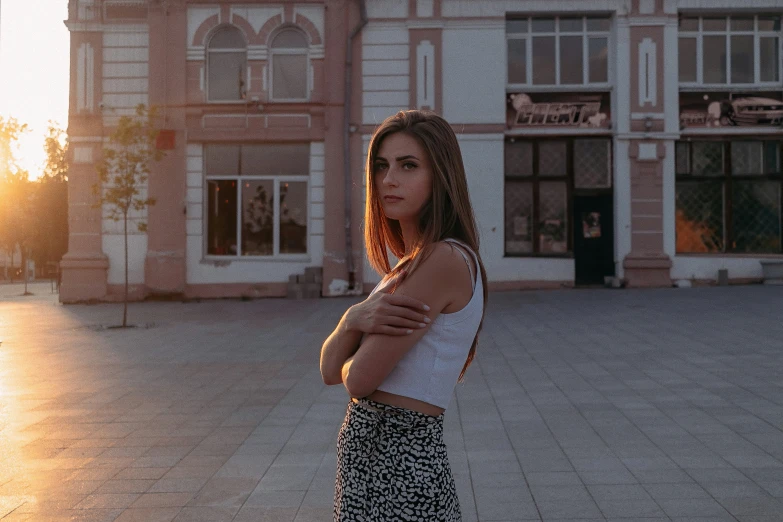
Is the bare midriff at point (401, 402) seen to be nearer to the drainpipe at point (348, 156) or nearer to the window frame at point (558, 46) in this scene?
the drainpipe at point (348, 156)

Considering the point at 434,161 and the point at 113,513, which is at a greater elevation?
the point at 434,161

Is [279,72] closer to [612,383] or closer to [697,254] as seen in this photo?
[697,254]

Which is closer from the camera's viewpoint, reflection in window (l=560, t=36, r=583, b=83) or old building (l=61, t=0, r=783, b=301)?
old building (l=61, t=0, r=783, b=301)

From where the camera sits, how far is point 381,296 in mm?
1797

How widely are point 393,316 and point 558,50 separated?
20.1 meters

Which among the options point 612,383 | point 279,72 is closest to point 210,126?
point 279,72

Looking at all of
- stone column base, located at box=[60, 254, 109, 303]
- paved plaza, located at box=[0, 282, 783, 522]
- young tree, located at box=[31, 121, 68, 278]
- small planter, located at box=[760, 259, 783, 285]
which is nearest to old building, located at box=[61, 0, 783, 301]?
stone column base, located at box=[60, 254, 109, 303]

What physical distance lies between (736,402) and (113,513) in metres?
5.41

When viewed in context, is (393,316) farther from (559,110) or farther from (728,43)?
(728,43)

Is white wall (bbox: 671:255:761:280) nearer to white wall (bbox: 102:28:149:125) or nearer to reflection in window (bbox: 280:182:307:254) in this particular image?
reflection in window (bbox: 280:182:307:254)

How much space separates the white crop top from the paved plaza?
2.70m

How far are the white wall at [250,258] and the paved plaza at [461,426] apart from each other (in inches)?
284

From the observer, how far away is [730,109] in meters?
20.3

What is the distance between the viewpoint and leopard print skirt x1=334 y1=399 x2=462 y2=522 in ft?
6.28
